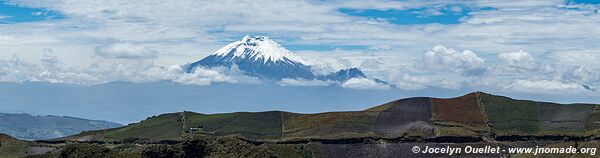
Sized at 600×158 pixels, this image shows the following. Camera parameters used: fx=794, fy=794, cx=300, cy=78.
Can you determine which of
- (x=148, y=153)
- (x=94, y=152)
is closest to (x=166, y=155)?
(x=148, y=153)

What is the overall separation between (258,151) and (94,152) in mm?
39481

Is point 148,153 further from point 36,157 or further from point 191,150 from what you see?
point 36,157

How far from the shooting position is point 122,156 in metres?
185

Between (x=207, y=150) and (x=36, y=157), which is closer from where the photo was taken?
(x=36, y=157)

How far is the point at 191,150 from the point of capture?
19975 cm

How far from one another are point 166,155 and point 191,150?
8775 mm

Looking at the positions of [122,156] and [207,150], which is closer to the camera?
[122,156]

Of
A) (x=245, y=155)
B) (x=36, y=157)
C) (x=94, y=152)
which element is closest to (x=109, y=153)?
(x=94, y=152)

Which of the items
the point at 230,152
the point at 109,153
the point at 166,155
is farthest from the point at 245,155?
the point at 109,153

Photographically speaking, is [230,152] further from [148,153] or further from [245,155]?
[148,153]

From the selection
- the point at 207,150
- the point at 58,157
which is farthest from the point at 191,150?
the point at 58,157

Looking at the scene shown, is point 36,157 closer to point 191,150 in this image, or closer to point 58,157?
point 58,157

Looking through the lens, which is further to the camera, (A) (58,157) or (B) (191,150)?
(B) (191,150)

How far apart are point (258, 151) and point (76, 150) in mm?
43872
